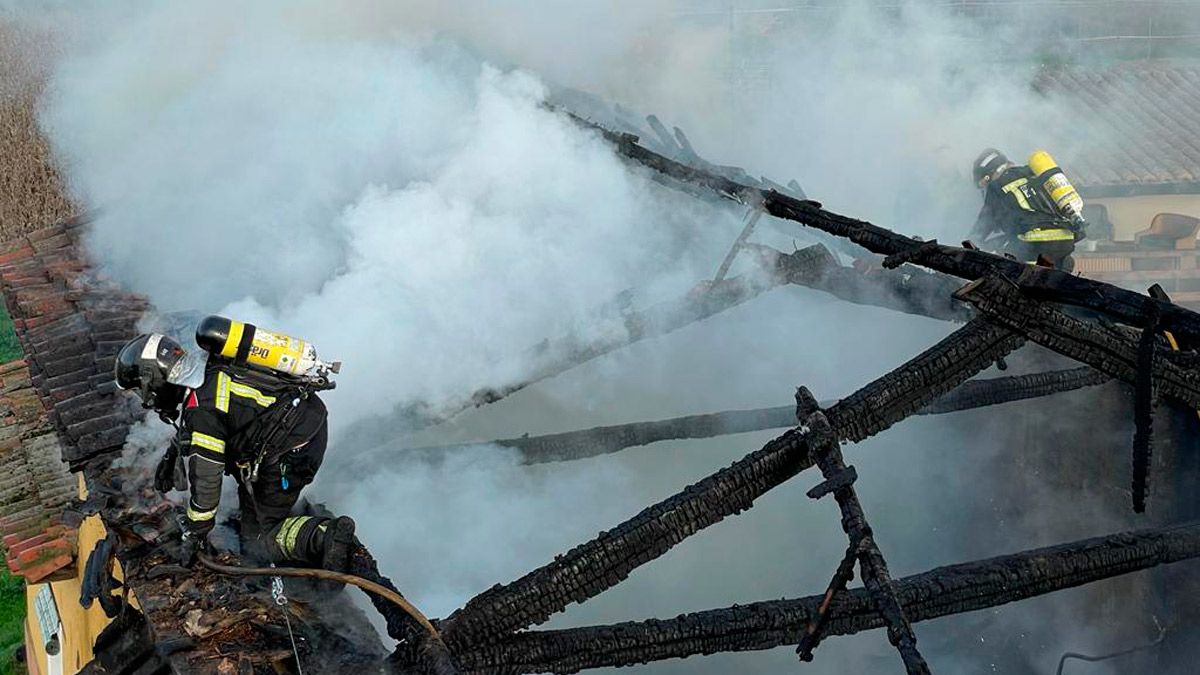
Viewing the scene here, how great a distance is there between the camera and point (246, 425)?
445cm

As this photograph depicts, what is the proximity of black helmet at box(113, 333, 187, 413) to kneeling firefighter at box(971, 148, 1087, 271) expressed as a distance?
18.4ft

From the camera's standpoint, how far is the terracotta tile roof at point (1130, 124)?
13.1m

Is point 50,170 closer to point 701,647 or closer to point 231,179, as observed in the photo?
point 231,179

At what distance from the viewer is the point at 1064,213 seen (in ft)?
24.6

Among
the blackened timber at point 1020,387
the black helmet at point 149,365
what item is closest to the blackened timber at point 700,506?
the black helmet at point 149,365

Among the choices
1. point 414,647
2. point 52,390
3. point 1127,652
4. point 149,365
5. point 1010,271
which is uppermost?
point 52,390

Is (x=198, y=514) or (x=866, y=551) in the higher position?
(x=198, y=514)

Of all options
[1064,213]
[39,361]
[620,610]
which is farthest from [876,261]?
[39,361]

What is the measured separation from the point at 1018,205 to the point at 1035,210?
0.11m

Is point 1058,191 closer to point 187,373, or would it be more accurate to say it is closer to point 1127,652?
point 1127,652

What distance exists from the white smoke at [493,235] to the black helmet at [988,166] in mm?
1246

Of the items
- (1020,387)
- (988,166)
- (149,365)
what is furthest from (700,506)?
(988,166)

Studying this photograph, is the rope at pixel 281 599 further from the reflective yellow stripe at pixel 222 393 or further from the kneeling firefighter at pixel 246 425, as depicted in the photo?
the reflective yellow stripe at pixel 222 393

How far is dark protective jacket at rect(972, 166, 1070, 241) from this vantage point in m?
7.61
